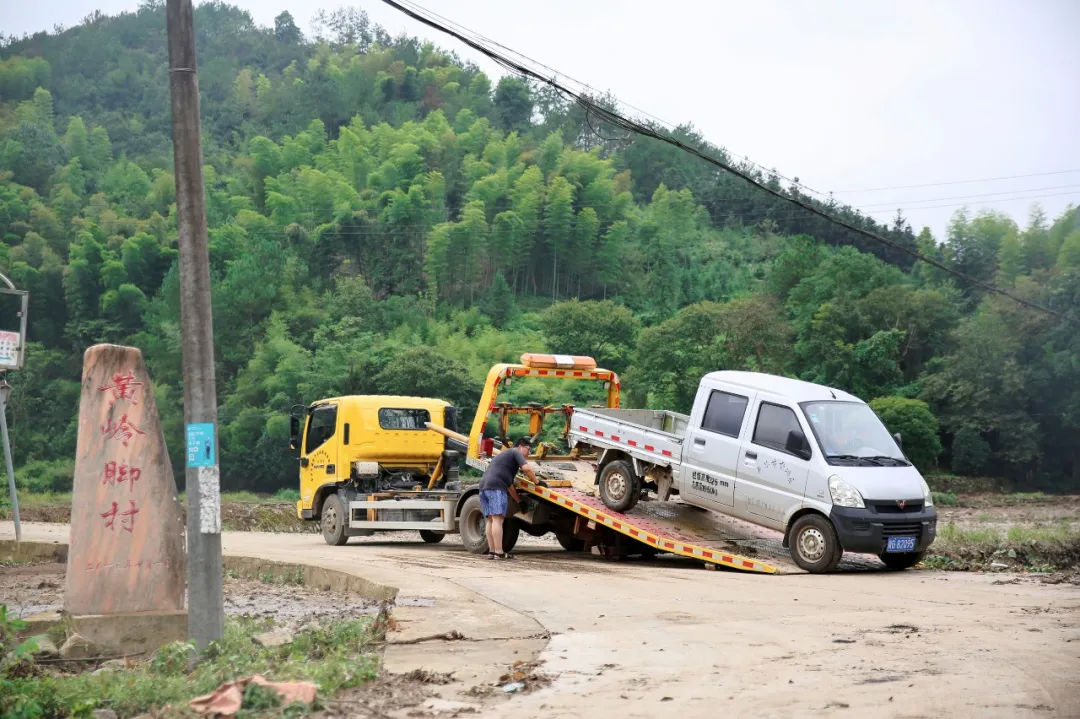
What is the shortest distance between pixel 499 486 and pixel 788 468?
13.4ft

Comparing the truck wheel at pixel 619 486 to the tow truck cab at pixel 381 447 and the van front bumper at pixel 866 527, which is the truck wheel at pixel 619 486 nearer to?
the van front bumper at pixel 866 527

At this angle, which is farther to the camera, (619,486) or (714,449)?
(619,486)

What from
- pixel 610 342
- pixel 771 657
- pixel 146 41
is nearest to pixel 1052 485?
pixel 610 342

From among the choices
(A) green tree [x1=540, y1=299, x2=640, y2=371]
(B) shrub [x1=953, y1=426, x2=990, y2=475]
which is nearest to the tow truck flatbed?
(B) shrub [x1=953, y1=426, x2=990, y2=475]

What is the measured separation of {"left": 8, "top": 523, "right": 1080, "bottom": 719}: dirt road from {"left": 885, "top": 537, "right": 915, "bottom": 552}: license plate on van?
347 millimetres

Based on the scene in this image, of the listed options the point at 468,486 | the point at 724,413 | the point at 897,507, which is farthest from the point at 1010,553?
the point at 468,486

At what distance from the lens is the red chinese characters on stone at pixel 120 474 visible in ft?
35.0

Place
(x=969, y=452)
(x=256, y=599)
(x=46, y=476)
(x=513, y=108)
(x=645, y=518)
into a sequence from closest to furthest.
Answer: (x=256, y=599)
(x=645, y=518)
(x=969, y=452)
(x=46, y=476)
(x=513, y=108)

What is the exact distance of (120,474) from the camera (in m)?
10.7

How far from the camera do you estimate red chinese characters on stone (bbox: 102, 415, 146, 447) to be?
10711 millimetres

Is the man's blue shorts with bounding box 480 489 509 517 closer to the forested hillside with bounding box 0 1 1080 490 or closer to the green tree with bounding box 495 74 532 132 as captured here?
the forested hillside with bounding box 0 1 1080 490

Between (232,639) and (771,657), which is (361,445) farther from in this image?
(771,657)

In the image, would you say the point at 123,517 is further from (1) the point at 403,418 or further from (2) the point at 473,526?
(1) the point at 403,418

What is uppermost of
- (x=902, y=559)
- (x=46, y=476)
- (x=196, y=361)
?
(x=196, y=361)
